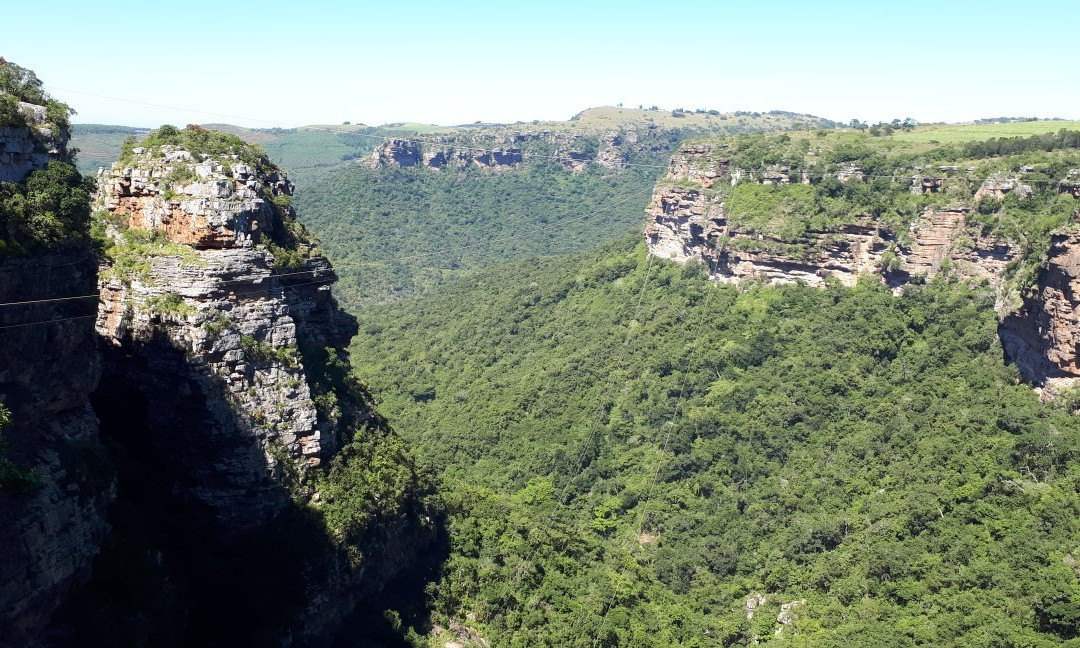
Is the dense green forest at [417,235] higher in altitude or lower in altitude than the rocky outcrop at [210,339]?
lower

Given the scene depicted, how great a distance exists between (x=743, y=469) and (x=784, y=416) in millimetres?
5902

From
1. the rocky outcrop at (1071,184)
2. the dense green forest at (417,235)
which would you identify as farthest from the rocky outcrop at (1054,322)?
the dense green forest at (417,235)

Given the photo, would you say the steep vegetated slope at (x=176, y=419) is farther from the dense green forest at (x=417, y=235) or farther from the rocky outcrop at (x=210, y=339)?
the dense green forest at (x=417, y=235)

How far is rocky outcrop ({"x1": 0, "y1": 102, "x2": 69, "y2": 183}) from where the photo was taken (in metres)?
24.5

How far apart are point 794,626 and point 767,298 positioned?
38.8 m

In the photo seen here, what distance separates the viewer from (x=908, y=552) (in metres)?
44.8

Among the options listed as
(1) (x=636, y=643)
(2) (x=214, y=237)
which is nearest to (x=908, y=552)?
(1) (x=636, y=643)

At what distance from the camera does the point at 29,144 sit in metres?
25.4

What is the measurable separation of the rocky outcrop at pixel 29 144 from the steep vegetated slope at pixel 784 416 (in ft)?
81.9

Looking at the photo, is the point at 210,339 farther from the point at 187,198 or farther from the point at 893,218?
the point at 893,218

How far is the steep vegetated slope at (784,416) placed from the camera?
139ft

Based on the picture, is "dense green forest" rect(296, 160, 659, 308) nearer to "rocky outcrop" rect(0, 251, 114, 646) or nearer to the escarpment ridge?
the escarpment ridge

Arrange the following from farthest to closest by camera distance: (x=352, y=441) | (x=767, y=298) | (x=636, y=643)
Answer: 1. (x=767, y=298)
2. (x=636, y=643)
3. (x=352, y=441)

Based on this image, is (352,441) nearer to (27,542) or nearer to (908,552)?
(27,542)
